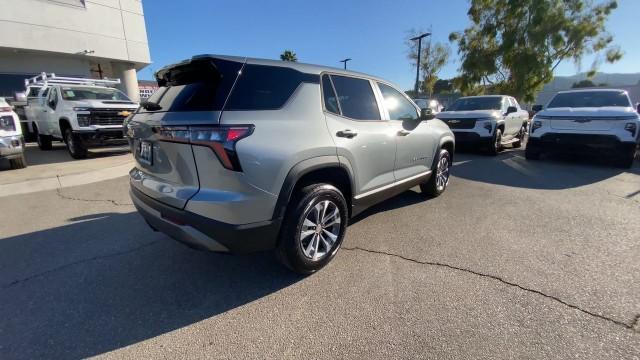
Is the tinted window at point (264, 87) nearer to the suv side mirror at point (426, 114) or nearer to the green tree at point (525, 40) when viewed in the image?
the suv side mirror at point (426, 114)

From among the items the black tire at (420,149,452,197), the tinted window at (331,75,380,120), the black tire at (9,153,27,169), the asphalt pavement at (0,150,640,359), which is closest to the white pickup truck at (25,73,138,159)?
the black tire at (9,153,27,169)

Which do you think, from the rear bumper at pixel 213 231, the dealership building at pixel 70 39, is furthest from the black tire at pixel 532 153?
the dealership building at pixel 70 39

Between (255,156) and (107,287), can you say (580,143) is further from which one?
(107,287)

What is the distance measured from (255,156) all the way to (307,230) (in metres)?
0.87

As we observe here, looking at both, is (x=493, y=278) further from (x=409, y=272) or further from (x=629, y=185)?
(x=629, y=185)

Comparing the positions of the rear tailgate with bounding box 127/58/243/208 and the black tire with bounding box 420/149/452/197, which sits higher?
the rear tailgate with bounding box 127/58/243/208

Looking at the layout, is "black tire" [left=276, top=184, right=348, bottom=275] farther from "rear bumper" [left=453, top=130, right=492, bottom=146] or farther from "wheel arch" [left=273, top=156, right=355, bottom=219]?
"rear bumper" [left=453, top=130, right=492, bottom=146]

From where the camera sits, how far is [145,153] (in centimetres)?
268

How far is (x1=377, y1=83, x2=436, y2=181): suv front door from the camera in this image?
382cm

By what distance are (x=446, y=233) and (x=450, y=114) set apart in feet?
22.1

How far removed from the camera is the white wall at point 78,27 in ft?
55.9

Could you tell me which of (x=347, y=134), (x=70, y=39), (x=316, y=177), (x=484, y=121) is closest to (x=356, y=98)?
(x=347, y=134)

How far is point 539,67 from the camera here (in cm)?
Result: 2239

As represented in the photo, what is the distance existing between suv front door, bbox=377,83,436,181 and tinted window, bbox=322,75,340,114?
92cm
